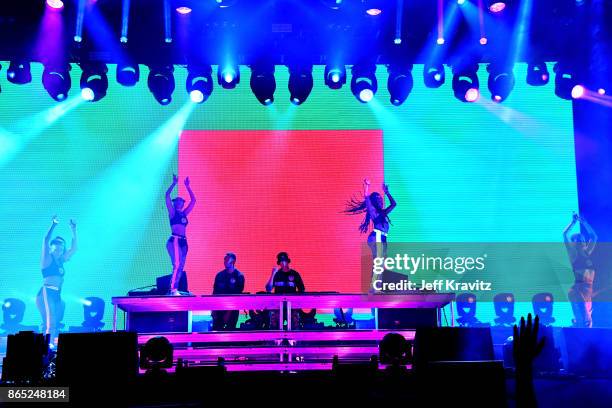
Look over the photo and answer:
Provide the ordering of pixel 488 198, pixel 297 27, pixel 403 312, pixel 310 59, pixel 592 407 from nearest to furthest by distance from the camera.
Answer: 1. pixel 592 407
2. pixel 403 312
3. pixel 297 27
4. pixel 310 59
5. pixel 488 198

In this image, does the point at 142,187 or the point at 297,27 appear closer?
the point at 297,27

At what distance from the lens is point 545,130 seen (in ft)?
27.6

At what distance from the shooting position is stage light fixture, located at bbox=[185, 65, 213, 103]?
22.9ft

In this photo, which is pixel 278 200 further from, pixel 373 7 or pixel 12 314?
pixel 12 314

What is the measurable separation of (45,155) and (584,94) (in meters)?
7.06

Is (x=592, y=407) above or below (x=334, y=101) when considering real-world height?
below

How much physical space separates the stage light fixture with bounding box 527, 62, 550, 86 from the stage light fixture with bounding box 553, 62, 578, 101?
0.47 feet

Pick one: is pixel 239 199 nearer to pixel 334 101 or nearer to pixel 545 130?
pixel 334 101

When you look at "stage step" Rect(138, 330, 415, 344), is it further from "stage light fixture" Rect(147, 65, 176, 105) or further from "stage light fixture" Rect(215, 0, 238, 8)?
"stage light fixture" Rect(147, 65, 176, 105)

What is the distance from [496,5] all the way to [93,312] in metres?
6.06

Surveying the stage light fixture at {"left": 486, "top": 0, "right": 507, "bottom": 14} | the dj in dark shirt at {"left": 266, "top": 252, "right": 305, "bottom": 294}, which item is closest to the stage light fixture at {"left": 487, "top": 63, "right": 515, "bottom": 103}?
the stage light fixture at {"left": 486, "top": 0, "right": 507, "bottom": 14}

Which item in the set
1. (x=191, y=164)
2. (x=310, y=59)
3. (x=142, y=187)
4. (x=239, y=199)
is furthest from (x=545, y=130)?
(x=142, y=187)

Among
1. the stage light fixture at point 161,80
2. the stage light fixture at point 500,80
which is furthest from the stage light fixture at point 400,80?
the stage light fixture at point 161,80

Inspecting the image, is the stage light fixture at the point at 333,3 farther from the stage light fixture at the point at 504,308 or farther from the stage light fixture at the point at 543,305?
the stage light fixture at the point at 543,305
